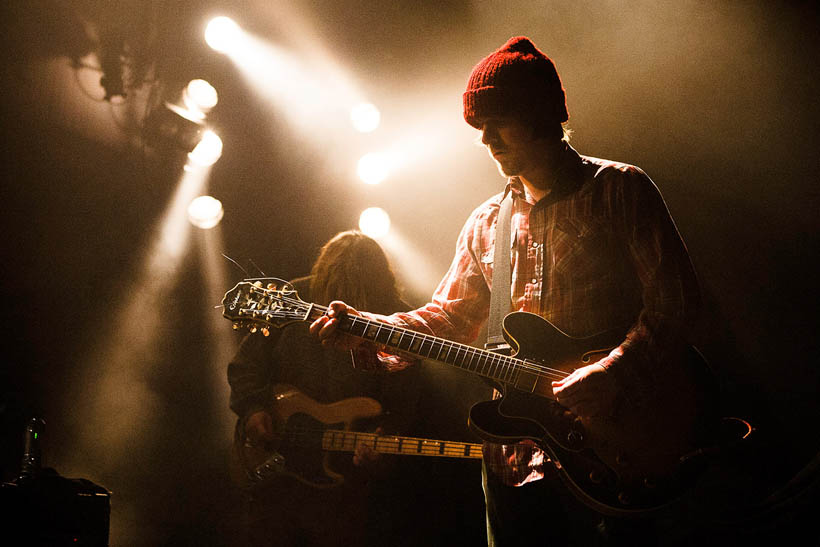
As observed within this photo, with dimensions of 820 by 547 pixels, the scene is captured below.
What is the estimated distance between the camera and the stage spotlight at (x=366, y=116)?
12.6ft

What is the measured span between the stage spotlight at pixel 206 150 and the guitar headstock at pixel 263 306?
1975 mm

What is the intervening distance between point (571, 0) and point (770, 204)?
67.3 inches

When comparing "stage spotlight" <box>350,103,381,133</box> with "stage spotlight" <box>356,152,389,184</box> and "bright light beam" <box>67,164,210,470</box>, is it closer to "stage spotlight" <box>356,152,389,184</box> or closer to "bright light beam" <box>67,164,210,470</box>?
"stage spotlight" <box>356,152,389,184</box>

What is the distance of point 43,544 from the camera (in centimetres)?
210

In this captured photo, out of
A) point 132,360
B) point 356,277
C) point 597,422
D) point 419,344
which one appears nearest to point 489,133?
point 419,344

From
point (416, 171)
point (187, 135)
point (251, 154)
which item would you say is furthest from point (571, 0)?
point (187, 135)

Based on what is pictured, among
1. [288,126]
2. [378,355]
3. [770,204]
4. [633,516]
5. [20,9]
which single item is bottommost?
[633,516]

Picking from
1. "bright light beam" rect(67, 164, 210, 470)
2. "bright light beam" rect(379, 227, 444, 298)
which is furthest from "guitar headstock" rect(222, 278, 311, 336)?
"bright light beam" rect(67, 164, 210, 470)

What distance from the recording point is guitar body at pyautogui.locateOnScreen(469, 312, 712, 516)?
5.03 ft

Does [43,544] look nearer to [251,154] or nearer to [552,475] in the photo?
[552,475]

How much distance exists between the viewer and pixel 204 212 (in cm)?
375

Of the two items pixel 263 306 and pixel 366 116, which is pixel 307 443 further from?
pixel 366 116

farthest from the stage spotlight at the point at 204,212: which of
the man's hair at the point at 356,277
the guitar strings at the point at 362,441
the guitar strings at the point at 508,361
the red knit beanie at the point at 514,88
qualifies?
the red knit beanie at the point at 514,88

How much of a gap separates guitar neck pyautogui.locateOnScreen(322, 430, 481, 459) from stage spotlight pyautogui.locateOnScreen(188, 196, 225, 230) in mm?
1867
